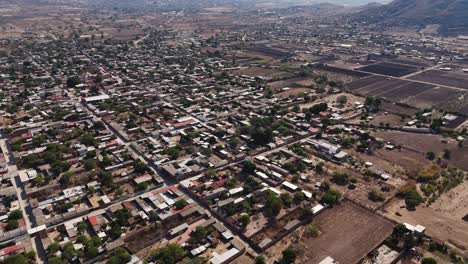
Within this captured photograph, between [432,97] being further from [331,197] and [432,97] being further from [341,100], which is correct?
[331,197]

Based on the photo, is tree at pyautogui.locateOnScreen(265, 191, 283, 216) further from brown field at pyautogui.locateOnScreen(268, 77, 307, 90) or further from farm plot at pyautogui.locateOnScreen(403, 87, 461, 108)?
farm plot at pyautogui.locateOnScreen(403, 87, 461, 108)

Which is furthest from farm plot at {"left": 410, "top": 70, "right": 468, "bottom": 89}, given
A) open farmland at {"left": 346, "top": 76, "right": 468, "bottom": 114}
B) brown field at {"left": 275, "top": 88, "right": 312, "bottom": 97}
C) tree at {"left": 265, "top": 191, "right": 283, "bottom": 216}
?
tree at {"left": 265, "top": 191, "right": 283, "bottom": 216}

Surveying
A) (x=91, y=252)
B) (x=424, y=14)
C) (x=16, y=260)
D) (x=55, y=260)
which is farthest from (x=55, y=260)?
(x=424, y=14)

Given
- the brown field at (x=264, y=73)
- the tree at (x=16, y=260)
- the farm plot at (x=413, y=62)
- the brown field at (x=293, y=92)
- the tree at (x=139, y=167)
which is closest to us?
the tree at (x=16, y=260)

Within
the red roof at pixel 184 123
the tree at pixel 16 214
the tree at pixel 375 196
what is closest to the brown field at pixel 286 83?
the red roof at pixel 184 123

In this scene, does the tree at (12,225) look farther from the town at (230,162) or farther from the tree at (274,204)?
the tree at (274,204)

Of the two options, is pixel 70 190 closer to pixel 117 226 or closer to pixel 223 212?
pixel 117 226
